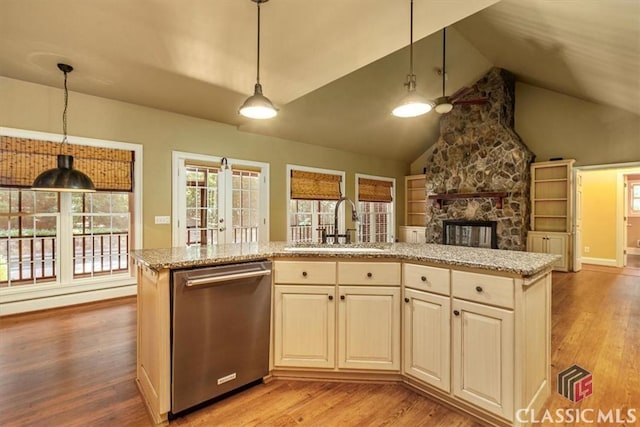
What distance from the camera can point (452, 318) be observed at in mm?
1802

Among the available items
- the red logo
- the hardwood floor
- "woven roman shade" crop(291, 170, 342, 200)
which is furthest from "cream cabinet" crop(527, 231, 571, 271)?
the red logo

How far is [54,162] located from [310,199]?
3970mm

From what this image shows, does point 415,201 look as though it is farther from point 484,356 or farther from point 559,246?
point 484,356

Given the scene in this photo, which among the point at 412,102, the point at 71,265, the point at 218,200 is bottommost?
the point at 71,265

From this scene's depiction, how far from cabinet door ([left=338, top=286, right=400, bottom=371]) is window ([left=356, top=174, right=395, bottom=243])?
5.23 metres

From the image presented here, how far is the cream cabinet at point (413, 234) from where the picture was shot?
790cm

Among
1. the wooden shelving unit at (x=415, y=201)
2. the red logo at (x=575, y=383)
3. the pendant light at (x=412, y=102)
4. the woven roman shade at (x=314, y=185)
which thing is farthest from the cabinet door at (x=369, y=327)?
the wooden shelving unit at (x=415, y=201)

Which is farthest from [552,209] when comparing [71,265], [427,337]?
[71,265]

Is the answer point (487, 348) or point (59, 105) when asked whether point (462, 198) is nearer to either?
point (487, 348)

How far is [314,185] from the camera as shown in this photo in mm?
6355

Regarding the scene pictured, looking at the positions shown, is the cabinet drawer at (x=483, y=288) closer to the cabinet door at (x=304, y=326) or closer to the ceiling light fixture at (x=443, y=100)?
the cabinet door at (x=304, y=326)

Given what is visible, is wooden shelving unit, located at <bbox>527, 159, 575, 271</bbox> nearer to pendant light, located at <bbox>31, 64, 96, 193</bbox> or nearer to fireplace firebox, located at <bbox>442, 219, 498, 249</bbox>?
fireplace firebox, located at <bbox>442, 219, 498, 249</bbox>

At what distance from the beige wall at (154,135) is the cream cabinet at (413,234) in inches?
136

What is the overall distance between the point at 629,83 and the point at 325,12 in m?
4.38
